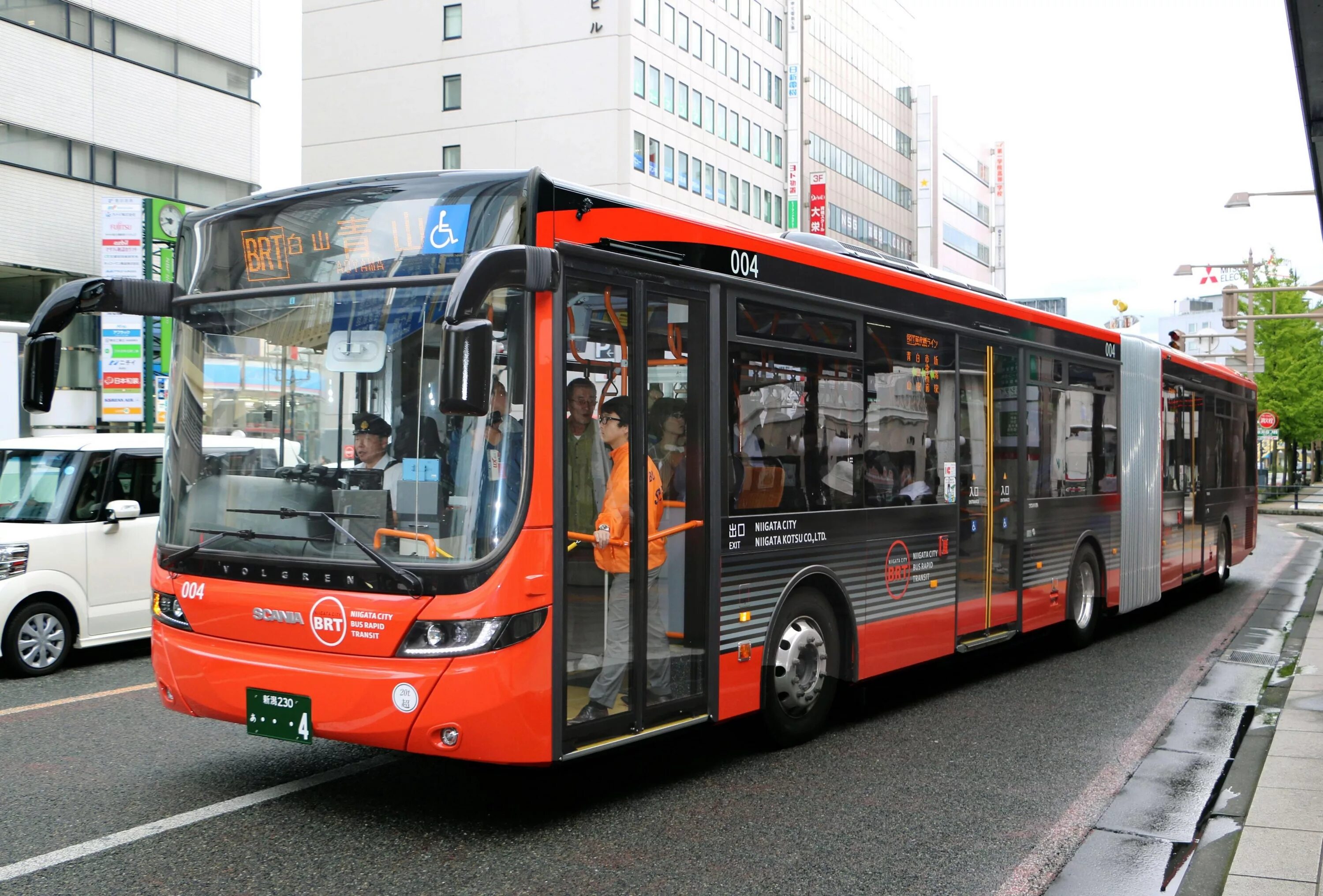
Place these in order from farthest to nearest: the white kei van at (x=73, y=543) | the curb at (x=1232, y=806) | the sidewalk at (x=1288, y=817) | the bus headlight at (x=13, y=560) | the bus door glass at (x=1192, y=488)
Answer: the bus door glass at (x=1192, y=488)
the white kei van at (x=73, y=543)
the bus headlight at (x=13, y=560)
the curb at (x=1232, y=806)
the sidewalk at (x=1288, y=817)

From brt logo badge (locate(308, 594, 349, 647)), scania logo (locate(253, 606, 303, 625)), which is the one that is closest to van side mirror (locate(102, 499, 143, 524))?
scania logo (locate(253, 606, 303, 625))

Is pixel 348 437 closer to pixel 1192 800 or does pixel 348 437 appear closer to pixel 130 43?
pixel 1192 800

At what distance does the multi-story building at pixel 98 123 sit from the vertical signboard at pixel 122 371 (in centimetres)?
394

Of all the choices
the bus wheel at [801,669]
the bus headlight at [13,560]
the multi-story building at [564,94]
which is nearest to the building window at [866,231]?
the multi-story building at [564,94]

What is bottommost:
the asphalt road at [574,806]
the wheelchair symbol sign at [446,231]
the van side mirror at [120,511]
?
the asphalt road at [574,806]

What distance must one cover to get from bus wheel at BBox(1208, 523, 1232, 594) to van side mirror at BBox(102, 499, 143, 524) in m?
13.6

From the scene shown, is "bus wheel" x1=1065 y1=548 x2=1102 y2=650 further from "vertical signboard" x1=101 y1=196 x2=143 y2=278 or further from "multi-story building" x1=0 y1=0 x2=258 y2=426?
"multi-story building" x1=0 y1=0 x2=258 y2=426

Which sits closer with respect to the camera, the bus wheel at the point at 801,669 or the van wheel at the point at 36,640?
the bus wheel at the point at 801,669

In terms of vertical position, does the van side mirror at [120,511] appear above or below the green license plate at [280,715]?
above

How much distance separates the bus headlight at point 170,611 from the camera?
239 inches

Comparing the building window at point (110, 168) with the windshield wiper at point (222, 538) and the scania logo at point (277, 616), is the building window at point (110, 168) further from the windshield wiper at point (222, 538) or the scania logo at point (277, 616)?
the scania logo at point (277, 616)

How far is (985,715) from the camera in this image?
877 cm

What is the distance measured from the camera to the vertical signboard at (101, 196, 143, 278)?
30.5m

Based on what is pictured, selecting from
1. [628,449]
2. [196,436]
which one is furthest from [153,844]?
[628,449]
